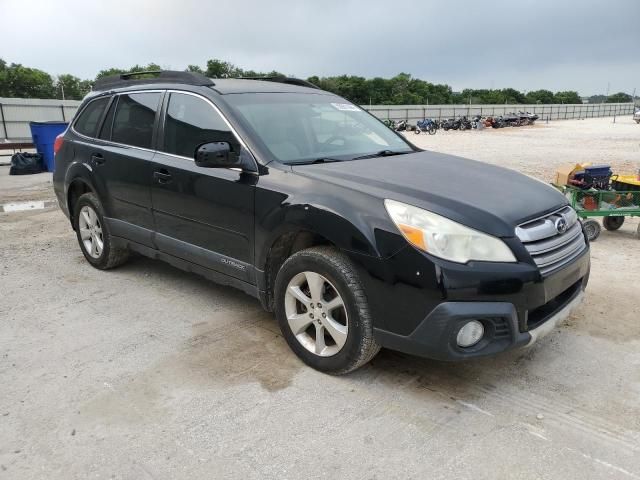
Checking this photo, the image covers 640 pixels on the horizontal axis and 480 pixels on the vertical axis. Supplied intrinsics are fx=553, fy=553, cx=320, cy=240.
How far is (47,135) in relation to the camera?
1330 cm

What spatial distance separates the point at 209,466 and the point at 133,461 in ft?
1.19

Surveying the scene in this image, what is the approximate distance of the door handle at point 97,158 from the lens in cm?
488

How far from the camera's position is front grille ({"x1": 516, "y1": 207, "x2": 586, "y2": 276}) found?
2961 mm

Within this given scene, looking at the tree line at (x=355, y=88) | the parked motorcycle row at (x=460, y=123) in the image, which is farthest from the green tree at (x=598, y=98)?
the parked motorcycle row at (x=460, y=123)

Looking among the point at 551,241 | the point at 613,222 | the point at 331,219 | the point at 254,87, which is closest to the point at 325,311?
the point at 331,219

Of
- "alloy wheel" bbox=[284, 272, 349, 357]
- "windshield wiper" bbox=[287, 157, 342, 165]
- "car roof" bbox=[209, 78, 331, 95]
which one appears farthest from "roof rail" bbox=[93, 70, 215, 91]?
"alloy wheel" bbox=[284, 272, 349, 357]

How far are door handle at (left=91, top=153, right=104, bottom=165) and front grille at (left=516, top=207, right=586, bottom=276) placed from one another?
3.61 meters

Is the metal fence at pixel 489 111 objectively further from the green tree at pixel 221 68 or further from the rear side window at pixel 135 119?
the rear side window at pixel 135 119

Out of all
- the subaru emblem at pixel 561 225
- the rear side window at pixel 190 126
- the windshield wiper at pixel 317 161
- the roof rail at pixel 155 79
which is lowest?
the subaru emblem at pixel 561 225

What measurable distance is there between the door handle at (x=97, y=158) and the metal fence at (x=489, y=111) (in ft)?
103

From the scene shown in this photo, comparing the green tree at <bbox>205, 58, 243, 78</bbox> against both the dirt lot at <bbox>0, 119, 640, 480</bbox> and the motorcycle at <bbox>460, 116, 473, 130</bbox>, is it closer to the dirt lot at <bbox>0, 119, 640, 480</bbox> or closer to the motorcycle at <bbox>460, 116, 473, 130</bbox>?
the motorcycle at <bbox>460, 116, 473, 130</bbox>

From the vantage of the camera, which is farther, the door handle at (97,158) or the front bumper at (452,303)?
the door handle at (97,158)

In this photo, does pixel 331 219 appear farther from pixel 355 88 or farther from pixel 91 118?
pixel 355 88

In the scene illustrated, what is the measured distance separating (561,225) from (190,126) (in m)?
2.64
